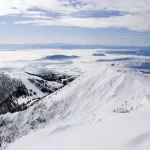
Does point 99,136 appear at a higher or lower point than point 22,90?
higher

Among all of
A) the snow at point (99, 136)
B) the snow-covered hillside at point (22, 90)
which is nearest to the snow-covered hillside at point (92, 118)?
the snow at point (99, 136)

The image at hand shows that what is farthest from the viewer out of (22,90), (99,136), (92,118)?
(22,90)

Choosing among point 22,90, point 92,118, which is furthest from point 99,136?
point 22,90

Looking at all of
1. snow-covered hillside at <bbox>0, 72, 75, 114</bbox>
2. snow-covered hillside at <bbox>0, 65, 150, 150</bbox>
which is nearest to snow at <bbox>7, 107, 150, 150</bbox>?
snow-covered hillside at <bbox>0, 65, 150, 150</bbox>

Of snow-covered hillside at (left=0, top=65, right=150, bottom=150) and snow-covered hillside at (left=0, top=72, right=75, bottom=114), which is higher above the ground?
snow-covered hillside at (left=0, top=65, right=150, bottom=150)

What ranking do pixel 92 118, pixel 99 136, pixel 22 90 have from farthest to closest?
pixel 22 90 < pixel 92 118 < pixel 99 136

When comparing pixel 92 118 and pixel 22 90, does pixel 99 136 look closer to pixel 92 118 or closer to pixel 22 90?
pixel 92 118

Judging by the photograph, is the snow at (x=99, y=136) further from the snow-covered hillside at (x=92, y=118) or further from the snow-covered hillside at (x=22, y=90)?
the snow-covered hillside at (x=22, y=90)

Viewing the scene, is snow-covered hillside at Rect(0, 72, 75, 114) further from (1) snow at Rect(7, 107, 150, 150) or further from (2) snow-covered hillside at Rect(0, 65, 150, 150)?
(1) snow at Rect(7, 107, 150, 150)

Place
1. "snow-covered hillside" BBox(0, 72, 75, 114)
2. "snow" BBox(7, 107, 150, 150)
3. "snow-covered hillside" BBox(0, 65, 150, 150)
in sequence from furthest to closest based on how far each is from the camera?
"snow-covered hillside" BBox(0, 72, 75, 114)
"snow-covered hillside" BBox(0, 65, 150, 150)
"snow" BBox(7, 107, 150, 150)
